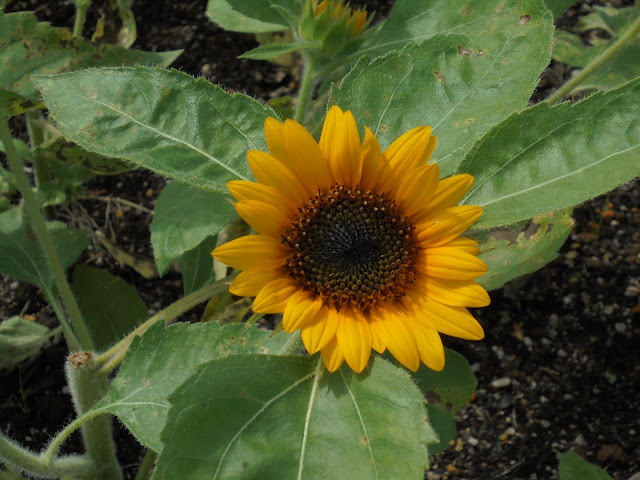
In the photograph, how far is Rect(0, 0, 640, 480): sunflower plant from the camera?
1183mm

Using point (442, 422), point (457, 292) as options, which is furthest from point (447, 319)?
point (442, 422)

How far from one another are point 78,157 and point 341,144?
103 centimetres

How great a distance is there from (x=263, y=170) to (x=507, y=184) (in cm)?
44

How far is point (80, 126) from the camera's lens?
4.43ft

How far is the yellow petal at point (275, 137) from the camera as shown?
1.22m

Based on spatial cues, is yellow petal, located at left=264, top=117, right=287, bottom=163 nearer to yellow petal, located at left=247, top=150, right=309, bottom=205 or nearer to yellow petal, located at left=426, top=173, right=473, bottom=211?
yellow petal, located at left=247, top=150, right=309, bottom=205

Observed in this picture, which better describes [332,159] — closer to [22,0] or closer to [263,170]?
[263,170]

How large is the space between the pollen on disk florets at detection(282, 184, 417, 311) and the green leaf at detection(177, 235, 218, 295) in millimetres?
740

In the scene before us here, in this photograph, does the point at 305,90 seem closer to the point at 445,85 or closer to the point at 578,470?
the point at 445,85

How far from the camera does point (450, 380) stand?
181 cm

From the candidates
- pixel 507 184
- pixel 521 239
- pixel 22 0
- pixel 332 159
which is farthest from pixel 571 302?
pixel 22 0

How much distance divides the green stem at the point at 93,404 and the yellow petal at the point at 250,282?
0.54 meters

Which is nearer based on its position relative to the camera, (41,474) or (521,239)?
(41,474)

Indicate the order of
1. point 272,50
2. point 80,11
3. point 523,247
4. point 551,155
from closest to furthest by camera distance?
point 551,155
point 272,50
point 523,247
point 80,11
